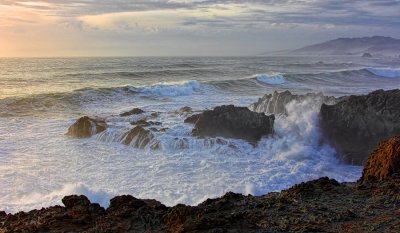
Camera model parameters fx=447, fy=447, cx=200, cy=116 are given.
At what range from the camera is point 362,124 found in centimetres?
1708

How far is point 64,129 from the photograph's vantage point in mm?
21719

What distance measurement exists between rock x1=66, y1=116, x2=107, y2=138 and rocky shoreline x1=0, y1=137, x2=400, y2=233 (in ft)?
38.9

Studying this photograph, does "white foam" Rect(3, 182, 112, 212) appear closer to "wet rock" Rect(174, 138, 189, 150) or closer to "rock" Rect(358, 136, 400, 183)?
"wet rock" Rect(174, 138, 189, 150)

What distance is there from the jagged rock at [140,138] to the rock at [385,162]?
946 centimetres

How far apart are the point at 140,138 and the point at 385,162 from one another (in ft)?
35.9

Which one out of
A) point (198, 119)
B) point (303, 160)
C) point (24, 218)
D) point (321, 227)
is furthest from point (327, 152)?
point (24, 218)

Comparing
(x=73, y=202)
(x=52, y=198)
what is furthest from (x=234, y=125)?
(x=73, y=202)

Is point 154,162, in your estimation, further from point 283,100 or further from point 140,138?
point 283,100

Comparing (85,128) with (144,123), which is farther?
(144,123)

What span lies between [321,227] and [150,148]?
449 inches

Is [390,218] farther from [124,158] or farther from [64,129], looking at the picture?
[64,129]

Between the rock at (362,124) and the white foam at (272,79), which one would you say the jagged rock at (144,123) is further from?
the white foam at (272,79)

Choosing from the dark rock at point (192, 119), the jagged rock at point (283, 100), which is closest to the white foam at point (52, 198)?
the dark rock at point (192, 119)

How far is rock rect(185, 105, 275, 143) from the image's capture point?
18.6 meters
